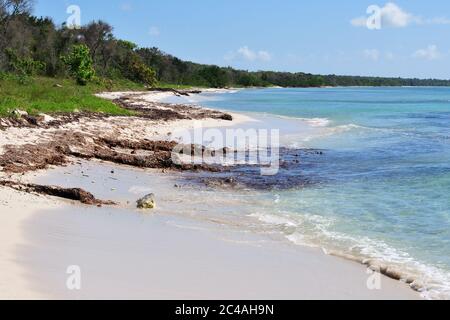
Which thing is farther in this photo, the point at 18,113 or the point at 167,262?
the point at 18,113

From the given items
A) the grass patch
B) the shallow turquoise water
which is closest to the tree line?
the grass patch

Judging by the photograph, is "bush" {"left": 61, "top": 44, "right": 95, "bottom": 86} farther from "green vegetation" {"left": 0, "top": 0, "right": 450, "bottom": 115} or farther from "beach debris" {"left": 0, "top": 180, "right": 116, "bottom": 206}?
"beach debris" {"left": 0, "top": 180, "right": 116, "bottom": 206}

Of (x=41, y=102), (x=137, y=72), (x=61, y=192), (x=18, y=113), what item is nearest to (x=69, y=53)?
(x=137, y=72)

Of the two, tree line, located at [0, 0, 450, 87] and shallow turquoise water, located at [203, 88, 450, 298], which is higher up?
tree line, located at [0, 0, 450, 87]

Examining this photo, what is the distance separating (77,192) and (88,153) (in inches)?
229

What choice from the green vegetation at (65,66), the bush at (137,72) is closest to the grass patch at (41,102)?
the green vegetation at (65,66)

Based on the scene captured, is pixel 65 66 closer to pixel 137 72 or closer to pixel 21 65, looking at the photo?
pixel 21 65

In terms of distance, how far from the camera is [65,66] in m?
65.0

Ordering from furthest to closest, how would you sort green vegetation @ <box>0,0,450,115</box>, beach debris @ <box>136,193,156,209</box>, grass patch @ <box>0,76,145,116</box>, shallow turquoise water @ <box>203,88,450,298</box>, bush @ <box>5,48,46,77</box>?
bush @ <box>5,48,46,77</box> < green vegetation @ <box>0,0,450,115</box> < grass patch @ <box>0,76,145,116</box> < beach debris @ <box>136,193,156,209</box> < shallow turquoise water @ <box>203,88,450,298</box>

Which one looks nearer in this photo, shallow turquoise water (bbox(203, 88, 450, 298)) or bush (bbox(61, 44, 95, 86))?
shallow turquoise water (bbox(203, 88, 450, 298))

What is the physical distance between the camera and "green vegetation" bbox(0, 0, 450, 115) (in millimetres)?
27781

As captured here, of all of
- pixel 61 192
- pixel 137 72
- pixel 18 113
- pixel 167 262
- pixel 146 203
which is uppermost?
pixel 137 72

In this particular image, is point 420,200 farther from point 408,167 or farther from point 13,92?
point 13,92
